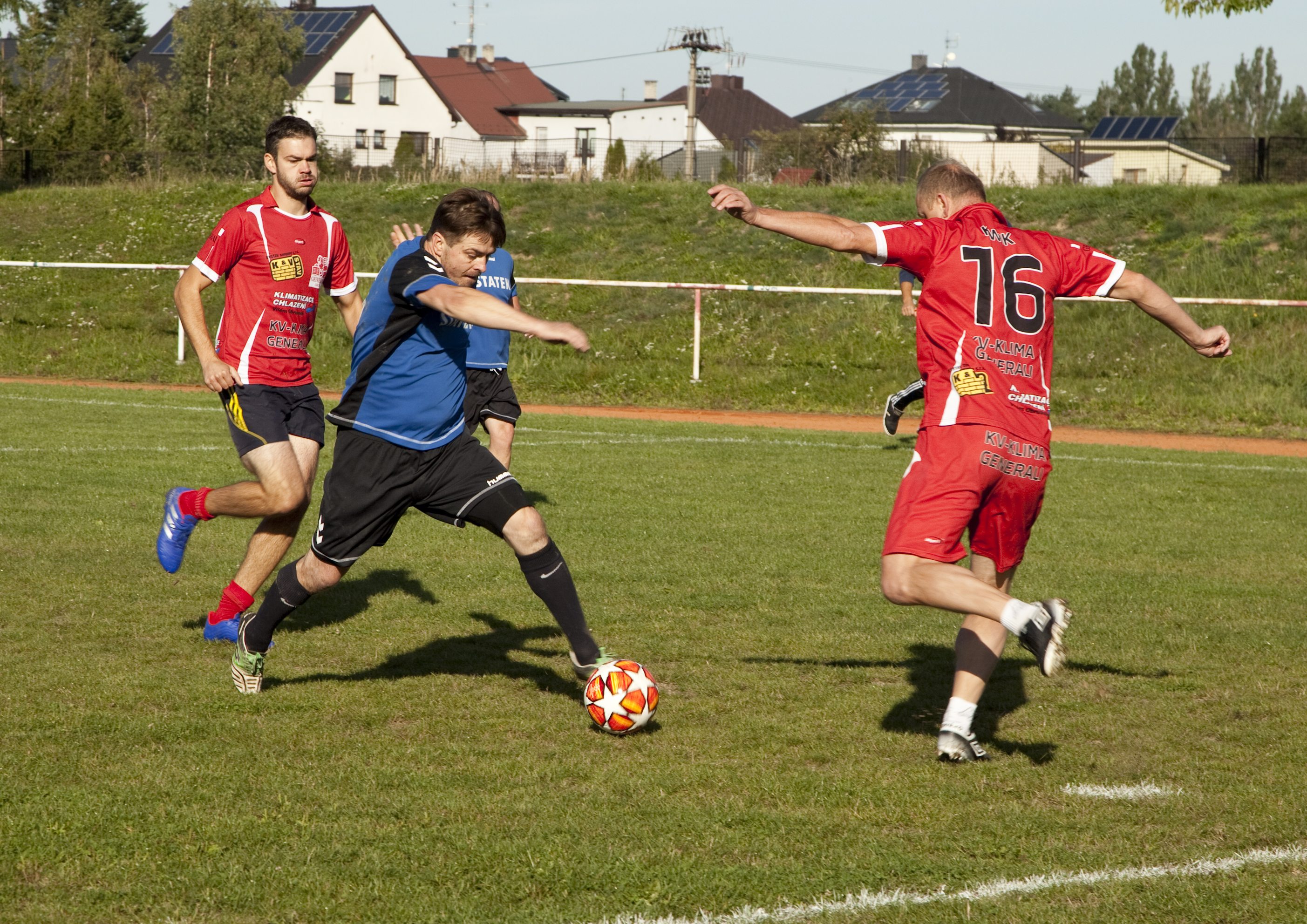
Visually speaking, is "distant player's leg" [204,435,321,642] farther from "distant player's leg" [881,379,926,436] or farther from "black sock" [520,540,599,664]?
"distant player's leg" [881,379,926,436]

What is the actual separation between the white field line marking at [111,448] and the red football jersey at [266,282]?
6.51 metres

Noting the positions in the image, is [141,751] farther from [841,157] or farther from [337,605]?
[841,157]

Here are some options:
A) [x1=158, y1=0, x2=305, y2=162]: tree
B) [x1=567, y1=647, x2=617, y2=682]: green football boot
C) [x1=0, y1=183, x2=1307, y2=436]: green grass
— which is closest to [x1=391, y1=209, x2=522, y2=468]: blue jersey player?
[x1=567, y1=647, x2=617, y2=682]: green football boot

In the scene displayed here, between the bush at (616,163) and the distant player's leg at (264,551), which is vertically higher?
the bush at (616,163)

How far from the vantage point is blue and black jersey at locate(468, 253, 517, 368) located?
892cm

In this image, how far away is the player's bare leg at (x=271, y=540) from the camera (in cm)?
630

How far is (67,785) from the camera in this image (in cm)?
417

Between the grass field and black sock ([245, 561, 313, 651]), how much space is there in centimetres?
24

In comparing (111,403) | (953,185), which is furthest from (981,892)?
(111,403)

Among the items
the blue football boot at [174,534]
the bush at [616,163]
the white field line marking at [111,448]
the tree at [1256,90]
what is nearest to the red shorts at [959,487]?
the blue football boot at [174,534]

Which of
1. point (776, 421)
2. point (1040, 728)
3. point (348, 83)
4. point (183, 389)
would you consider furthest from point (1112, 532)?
point (348, 83)

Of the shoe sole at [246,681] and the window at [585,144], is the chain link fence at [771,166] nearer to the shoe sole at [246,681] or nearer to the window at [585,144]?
the window at [585,144]

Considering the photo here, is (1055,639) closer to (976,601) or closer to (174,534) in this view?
(976,601)

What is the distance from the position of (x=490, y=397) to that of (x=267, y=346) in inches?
111
